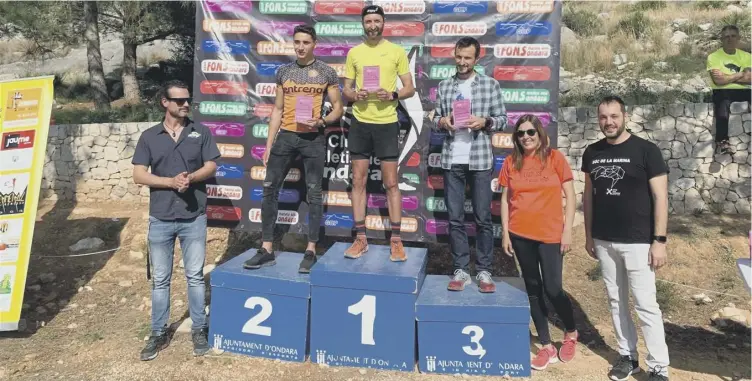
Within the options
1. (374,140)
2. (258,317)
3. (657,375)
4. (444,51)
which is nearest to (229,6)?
(444,51)

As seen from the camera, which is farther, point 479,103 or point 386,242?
point 386,242

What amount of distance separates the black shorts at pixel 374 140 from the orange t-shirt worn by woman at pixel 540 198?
115 cm

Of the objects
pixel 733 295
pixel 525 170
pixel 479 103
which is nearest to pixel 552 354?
pixel 525 170

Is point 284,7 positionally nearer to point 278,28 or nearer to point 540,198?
point 278,28

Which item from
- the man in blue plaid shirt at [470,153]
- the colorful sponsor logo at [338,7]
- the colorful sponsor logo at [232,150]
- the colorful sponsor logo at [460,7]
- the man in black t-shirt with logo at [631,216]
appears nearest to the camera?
the man in black t-shirt with logo at [631,216]

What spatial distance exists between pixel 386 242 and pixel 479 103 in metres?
2.56

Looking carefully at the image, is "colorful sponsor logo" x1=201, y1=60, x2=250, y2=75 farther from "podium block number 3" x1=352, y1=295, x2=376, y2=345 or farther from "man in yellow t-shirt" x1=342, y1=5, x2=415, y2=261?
"podium block number 3" x1=352, y1=295, x2=376, y2=345

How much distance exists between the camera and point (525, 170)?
3756 mm

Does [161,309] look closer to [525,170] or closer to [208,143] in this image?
[208,143]

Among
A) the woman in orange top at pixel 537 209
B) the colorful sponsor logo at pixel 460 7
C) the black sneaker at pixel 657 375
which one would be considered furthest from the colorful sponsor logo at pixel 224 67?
the black sneaker at pixel 657 375

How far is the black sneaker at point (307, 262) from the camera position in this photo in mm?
4199

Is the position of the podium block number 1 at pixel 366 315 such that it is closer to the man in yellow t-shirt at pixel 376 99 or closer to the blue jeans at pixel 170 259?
the man in yellow t-shirt at pixel 376 99

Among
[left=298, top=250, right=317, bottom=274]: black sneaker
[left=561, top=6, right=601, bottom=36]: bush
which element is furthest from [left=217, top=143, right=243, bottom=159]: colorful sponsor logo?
[left=561, top=6, right=601, bottom=36]: bush

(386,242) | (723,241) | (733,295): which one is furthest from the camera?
(386,242)
